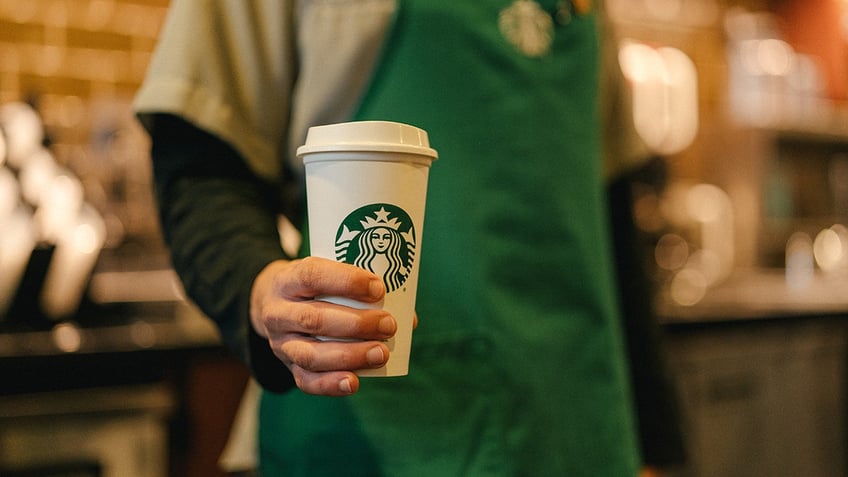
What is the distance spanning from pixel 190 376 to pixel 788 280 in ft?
9.34

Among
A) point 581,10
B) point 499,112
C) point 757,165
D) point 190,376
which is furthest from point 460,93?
point 757,165

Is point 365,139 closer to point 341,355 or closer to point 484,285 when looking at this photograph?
point 341,355

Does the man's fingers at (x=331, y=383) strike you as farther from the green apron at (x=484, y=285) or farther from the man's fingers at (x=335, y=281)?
the green apron at (x=484, y=285)

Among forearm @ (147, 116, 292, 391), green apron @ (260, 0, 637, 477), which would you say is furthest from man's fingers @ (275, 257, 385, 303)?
green apron @ (260, 0, 637, 477)

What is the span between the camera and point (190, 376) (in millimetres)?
1456

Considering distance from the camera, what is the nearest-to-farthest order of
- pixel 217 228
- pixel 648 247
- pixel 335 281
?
pixel 335 281, pixel 217 228, pixel 648 247

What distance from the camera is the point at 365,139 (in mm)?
444

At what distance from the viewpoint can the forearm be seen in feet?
1.83

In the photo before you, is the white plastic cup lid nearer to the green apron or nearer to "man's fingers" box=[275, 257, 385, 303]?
"man's fingers" box=[275, 257, 385, 303]

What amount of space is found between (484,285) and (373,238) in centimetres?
27


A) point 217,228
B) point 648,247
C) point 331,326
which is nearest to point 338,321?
point 331,326

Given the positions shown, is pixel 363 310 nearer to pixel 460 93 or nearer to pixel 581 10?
pixel 460 93

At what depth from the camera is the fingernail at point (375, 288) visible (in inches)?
16.6

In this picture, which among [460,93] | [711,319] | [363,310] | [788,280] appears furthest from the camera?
[788,280]
